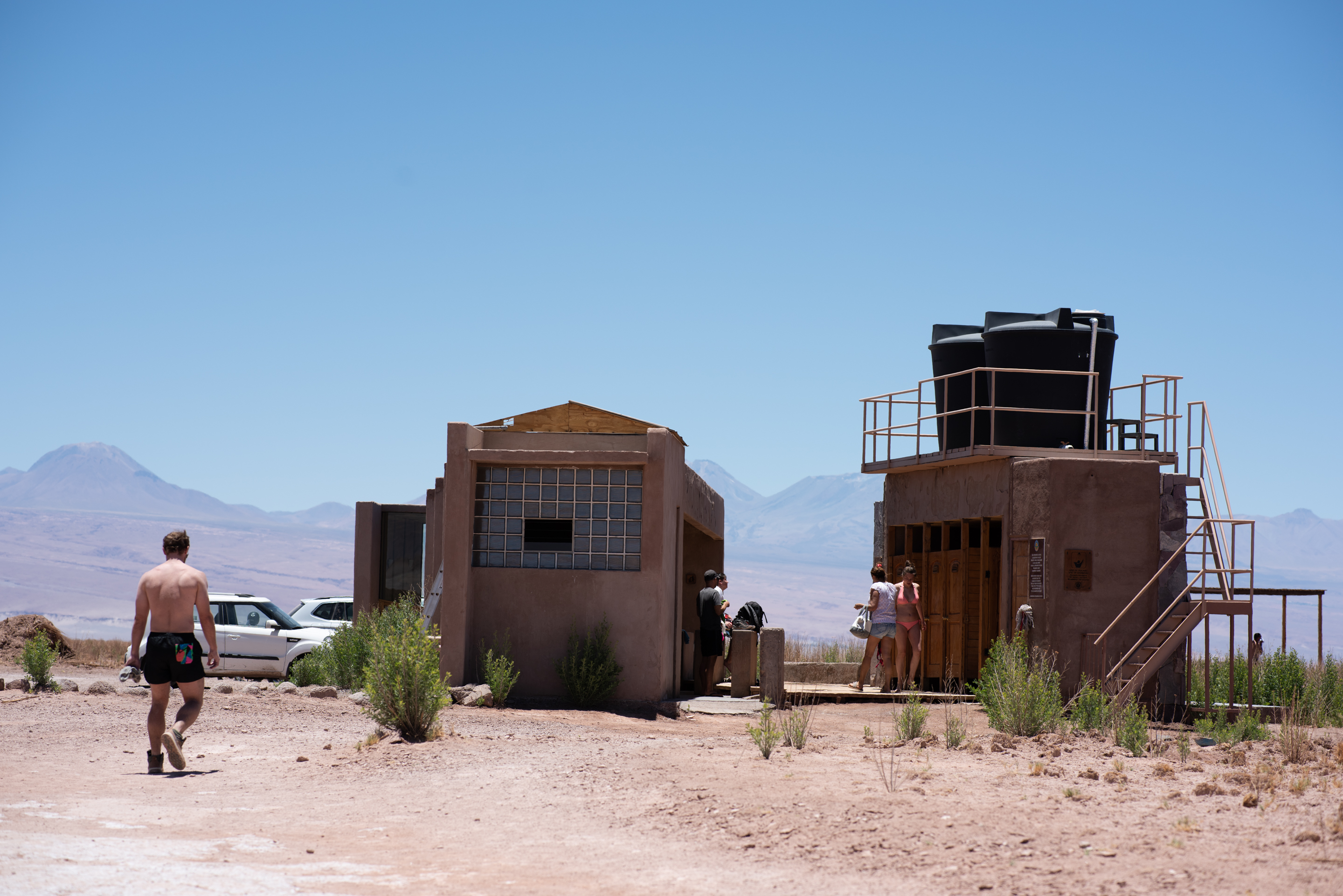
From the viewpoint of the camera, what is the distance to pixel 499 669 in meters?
14.2

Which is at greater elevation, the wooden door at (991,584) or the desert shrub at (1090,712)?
the wooden door at (991,584)

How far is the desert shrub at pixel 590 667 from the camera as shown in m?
14.8

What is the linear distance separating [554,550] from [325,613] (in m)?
8.58

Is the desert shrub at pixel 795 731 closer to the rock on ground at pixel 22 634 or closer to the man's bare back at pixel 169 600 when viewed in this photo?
the man's bare back at pixel 169 600

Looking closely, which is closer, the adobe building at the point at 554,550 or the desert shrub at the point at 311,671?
the adobe building at the point at 554,550

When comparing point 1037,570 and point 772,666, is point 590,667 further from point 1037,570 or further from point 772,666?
point 1037,570

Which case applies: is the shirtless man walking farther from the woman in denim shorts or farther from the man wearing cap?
the woman in denim shorts

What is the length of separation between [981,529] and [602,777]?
9603 millimetres

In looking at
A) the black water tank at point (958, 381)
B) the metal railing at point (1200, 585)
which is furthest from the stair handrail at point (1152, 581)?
the black water tank at point (958, 381)

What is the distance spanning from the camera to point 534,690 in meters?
15.3

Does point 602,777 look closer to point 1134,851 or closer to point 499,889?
point 499,889

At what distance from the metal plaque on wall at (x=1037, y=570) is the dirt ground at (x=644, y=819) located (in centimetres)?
498

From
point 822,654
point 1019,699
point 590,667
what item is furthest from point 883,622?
point 822,654

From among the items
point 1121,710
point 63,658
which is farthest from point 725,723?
point 63,658
